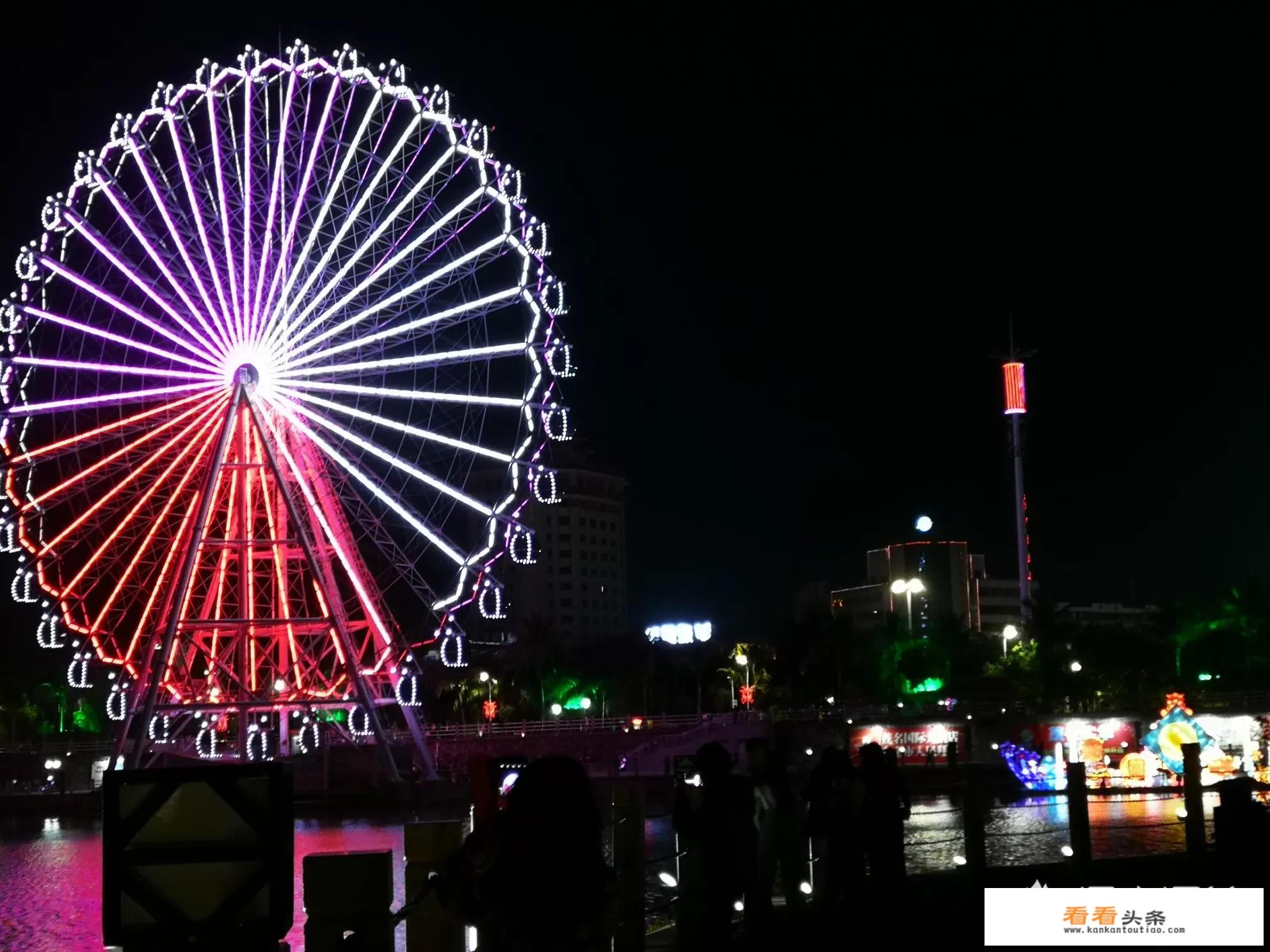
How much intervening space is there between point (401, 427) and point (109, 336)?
836 centimetres

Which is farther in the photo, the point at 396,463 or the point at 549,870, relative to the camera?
the point at 396,463

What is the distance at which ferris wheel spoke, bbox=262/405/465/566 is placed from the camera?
4619 centimetres

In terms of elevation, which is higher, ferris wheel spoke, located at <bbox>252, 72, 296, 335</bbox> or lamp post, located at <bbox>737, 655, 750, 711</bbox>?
ferris wheel spoke, located at <bbox>252, 72, 296, 335</bbox>

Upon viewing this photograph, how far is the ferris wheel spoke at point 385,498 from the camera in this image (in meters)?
46.2

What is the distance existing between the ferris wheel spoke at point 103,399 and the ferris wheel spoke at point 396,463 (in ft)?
9.56

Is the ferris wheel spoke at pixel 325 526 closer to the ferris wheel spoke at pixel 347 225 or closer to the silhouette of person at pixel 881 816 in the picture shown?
the ferris wheel spoke at pixel 347 225

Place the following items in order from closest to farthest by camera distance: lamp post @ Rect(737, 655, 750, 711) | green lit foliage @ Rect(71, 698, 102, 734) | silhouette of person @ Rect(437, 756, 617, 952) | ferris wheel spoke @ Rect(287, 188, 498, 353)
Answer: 1. silhouette of person @ Rect(437, 756, 617, 952)
2. ferris wheel spoke @ Rect(287, 188, 498, 353)
3. green lit foliage @ Rect(71, 698, 102, 734)
4. lamp post @ Rect(737, 655, 750, 711)

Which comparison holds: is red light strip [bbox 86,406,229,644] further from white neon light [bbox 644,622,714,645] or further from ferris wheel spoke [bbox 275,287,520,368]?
white neon light [bbox 644,622,714,645]

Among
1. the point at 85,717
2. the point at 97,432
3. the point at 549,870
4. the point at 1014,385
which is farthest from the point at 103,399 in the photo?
the point at 1014,385

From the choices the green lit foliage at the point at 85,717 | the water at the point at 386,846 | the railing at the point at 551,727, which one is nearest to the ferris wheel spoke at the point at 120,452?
the water at the point at 386,846

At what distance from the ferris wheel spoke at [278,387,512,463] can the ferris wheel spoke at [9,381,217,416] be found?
2.49 metres

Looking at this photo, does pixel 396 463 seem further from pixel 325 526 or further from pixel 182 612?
pixel 182 612

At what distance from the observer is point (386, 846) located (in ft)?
147

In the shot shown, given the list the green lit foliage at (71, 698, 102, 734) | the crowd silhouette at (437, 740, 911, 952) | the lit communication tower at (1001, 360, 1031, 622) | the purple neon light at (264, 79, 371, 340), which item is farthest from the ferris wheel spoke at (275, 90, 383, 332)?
the lit communication tower at (1001, 360, 1031, 622)
